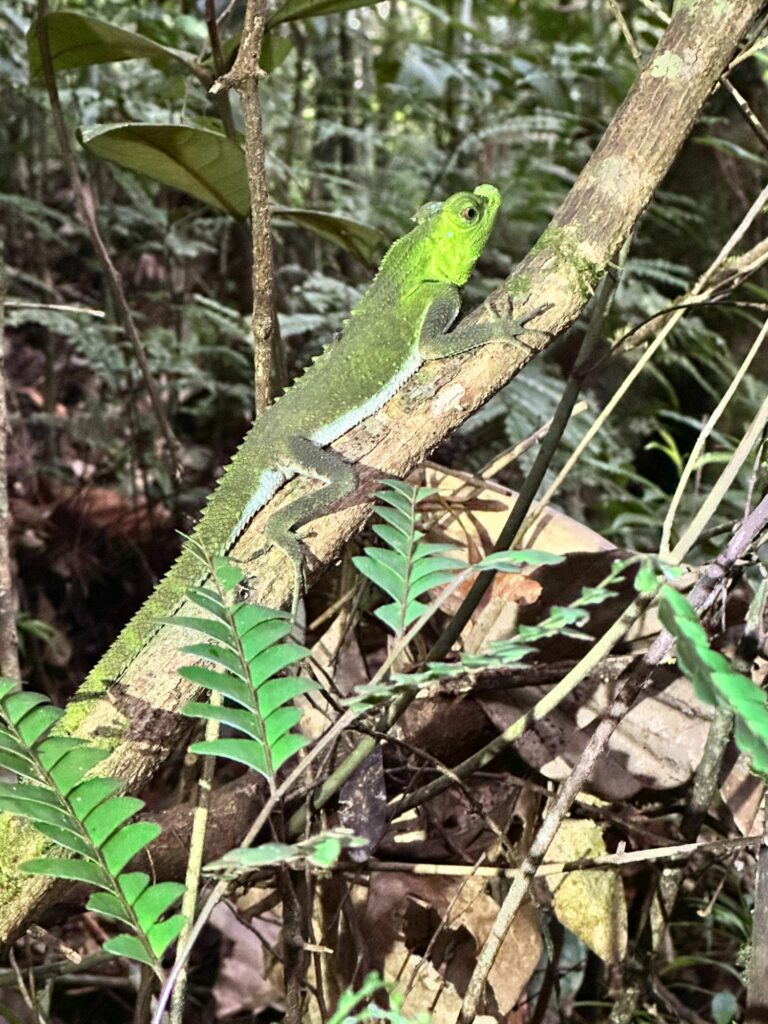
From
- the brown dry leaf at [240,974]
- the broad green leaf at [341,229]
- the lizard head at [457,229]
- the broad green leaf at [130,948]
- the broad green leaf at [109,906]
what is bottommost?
the brown dry leaf at [240,974]

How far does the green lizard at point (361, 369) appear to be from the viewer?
88.0 inches

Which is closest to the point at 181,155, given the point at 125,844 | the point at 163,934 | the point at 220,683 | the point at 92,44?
the point at 92,44

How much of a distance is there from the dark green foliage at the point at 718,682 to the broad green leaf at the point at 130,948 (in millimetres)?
699

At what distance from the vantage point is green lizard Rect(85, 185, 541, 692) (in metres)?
2.23

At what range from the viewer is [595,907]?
197cm

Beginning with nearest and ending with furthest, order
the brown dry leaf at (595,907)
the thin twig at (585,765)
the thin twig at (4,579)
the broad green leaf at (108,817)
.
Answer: the broad green leaf at (108,817) < the thin twig at (585,765) < the brown dry leaf at (595,907) < the thin twig at (4,579)

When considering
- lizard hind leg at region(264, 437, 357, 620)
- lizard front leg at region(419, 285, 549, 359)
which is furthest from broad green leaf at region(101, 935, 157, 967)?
lizard front leg at region(419, 285, 549, 359)

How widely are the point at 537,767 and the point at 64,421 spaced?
13.1 ft

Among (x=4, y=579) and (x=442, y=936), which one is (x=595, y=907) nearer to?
(x=442, y=936)

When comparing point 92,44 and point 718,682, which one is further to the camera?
point 92,44

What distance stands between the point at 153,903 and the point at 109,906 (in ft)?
0.17

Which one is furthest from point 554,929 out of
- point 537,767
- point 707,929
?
point 707,929

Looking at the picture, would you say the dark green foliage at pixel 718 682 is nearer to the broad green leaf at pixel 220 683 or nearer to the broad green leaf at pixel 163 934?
the broad green leaf at pixel 220 683

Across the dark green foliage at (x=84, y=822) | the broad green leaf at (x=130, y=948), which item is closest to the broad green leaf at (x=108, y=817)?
the dark green foliage at (x=84, y=822)
